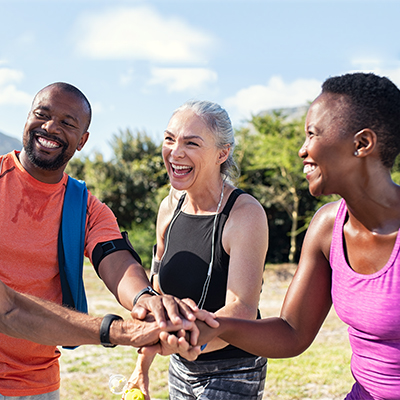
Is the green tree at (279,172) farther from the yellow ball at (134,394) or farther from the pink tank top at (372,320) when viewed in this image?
the pink tank top at (372,320)

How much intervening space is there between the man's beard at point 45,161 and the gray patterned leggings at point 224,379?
54.1 inches

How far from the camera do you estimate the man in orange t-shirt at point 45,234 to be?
2453 millimetres

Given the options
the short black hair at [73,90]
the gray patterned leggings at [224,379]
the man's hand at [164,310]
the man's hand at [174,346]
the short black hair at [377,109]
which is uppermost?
the short black hair at [73,90]

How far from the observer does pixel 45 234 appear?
258 centimetres

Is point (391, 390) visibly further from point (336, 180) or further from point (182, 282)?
point (182, 282)

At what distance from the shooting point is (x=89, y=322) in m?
2.33

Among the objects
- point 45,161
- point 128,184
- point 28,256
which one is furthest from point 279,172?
point 28,256

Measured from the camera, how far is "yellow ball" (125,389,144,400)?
265 centimetres

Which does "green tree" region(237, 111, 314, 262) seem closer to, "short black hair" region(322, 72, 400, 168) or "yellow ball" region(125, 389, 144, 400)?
"yellow ball" region(125, 389, 144, 400)

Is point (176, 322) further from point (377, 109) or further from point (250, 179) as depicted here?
point (250, 179)

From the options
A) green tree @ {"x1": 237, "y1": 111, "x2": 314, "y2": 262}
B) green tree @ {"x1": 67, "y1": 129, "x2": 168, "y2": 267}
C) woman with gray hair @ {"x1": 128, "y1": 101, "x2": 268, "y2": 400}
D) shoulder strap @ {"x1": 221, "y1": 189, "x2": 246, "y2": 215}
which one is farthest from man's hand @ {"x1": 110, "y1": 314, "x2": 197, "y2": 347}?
green tree @ {"x1": 67, "y1": 129, "x2": 168, "y2": 267}

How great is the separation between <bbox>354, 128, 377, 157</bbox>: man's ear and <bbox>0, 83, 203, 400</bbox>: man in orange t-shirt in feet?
3.57

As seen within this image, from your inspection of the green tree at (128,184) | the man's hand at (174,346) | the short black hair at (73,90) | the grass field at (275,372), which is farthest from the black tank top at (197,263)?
the green tree at (128,184)

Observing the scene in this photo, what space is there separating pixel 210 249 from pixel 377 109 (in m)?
1.19
